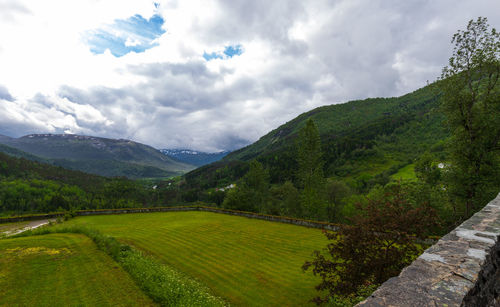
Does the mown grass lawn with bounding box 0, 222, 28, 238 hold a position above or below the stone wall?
below

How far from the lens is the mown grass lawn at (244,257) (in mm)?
10453

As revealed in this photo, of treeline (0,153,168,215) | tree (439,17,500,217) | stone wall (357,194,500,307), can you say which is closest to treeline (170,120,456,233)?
tree (439,17,500,217)

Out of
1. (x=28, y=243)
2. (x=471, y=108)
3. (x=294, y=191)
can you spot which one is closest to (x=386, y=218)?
(x=471, y=108)

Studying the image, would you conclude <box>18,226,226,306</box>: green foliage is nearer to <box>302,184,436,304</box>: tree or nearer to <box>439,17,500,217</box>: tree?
<box>302,184,436,304</box>: tree

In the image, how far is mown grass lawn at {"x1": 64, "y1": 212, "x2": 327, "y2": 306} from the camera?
10.5m

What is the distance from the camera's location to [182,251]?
16172 mm

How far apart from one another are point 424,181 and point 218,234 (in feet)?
116

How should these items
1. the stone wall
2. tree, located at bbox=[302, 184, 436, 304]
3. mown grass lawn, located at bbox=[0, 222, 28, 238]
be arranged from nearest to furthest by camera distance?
the stone wall → tree, located at bbox=[302, 184, 436, 304] → mown grass lawn, located at bbox=[0, 222, 28, 238]

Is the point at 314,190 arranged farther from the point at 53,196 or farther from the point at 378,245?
the point at 53,196

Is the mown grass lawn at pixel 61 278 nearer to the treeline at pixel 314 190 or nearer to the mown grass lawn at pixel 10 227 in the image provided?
the mown grass lawn at pixel 10 227

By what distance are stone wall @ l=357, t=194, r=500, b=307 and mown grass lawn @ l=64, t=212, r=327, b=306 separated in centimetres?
701

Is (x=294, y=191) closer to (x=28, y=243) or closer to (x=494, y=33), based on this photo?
(x=494, y=33)

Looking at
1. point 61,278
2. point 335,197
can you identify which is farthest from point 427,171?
point 61,278

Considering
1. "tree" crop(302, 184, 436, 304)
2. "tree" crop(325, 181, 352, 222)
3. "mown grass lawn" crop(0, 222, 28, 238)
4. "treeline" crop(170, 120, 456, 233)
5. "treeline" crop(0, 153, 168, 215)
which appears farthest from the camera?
"treeline" crop(0, 153, 168, 215)
